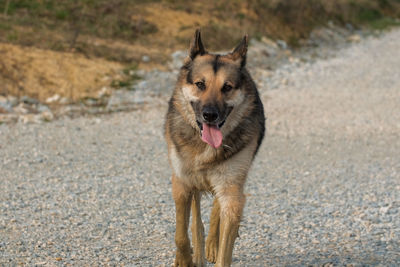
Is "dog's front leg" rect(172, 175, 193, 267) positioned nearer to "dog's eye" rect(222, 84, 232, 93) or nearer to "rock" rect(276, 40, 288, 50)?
"dog's eye" rect(222, 84, 232, 93)

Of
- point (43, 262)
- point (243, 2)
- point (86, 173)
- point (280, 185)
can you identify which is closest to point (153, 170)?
point (86, 173)

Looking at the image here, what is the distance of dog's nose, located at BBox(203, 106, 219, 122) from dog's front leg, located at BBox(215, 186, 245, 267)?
0.65 m

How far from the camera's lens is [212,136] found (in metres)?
4.82

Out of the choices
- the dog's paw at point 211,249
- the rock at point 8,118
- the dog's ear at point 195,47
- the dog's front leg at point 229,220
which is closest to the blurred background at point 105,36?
the rock at point 8,118

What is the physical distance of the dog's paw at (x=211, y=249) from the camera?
5.90 metres

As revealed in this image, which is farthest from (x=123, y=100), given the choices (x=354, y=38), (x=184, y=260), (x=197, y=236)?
(x=354, y=38)

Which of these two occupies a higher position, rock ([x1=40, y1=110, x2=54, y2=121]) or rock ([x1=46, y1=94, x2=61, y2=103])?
rock ([x1=40, y1=110, x2=54, y2=121])

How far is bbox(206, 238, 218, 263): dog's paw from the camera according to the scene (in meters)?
5.90

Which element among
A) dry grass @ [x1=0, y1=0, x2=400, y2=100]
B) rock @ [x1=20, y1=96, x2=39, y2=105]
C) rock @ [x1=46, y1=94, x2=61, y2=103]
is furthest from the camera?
dry grass @ [x1=0, y1=0, x2=400, y2=100]

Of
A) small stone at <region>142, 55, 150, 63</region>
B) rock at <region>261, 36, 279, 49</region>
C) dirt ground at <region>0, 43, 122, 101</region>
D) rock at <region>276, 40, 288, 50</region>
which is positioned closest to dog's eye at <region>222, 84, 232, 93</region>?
dirt ground at <region>0, 43, 122, 101</region>

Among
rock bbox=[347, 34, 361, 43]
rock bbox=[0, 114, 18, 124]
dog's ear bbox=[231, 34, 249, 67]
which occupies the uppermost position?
dog's ear bbox=[231, 34, 249, 67]

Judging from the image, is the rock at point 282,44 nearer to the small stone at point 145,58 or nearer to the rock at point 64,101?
the small stone at point 145,58

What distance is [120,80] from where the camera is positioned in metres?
15.9

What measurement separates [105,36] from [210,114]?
14.7 meters
